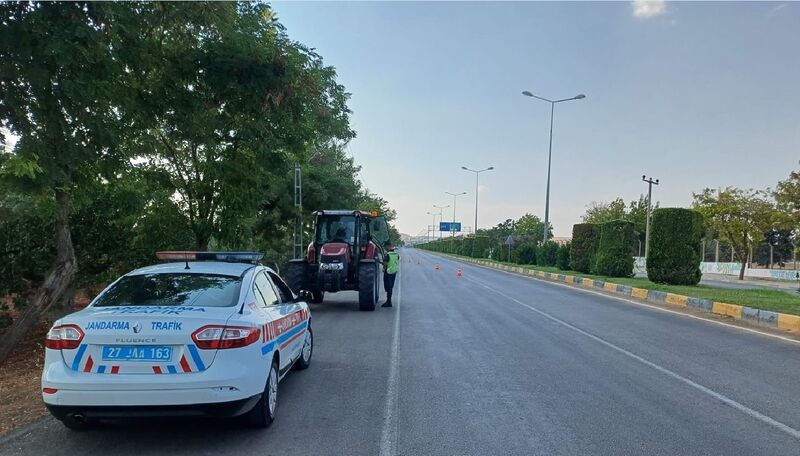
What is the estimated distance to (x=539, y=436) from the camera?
5.19 meters

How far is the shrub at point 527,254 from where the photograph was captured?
163ft

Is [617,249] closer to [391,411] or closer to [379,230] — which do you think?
[379,230]

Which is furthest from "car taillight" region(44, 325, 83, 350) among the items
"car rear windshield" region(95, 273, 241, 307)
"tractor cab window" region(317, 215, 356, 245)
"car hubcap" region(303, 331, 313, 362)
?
"tractor cab window" region(317, 215, 356, 245)

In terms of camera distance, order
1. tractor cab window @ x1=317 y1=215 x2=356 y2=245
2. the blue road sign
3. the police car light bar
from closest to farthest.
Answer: the police car light bar → tractor cab window @ x1=317 y1=215 x2=356 y2=245 → the blue road sign

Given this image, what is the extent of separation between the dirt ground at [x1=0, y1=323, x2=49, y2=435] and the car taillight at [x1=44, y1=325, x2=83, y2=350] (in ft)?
4.41

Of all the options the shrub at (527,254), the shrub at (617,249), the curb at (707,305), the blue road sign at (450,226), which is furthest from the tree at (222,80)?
the blue road sign at (450,226)

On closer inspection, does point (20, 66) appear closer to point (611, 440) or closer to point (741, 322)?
point (611, 440)

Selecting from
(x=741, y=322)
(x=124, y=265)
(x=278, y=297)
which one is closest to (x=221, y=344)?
→ (x=278, y=297)

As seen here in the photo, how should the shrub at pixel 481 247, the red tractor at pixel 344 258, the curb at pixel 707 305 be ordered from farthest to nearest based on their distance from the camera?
the shrub at pixel 481 247 < the red tractor at pixel 344 258 < the curb at pixel 707 305

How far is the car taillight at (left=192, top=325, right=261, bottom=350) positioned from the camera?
4711 mm

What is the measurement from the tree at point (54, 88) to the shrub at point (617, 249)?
25.7 m

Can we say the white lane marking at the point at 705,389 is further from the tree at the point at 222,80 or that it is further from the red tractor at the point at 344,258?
the tree at the point at 222,80

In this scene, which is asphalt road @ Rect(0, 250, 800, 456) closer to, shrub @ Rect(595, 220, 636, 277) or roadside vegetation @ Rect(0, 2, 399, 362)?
roadside vegetation @ Rect(0, 2, 399, 362)

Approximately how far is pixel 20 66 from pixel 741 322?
48.6 ft
